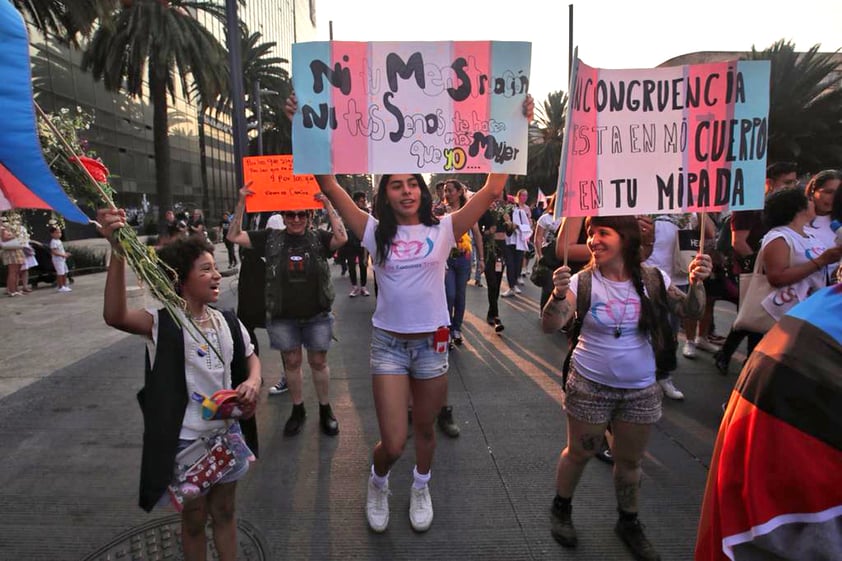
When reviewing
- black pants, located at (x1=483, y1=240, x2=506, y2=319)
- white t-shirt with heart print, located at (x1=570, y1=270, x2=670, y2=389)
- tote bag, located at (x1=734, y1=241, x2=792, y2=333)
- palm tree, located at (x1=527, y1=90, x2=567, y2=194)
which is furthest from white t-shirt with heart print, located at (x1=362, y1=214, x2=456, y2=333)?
palm tree, located at (x1=527, y1=90, x2=567, y2=194)

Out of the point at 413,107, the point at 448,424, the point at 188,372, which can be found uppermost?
the point at 413,107

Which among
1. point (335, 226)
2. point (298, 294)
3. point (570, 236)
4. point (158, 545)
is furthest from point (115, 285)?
point (570, 236)

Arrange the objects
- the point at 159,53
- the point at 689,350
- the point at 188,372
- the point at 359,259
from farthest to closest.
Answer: the point at 159,53 < the point at 359,259 < the point at 689,350 < the point at 188,372

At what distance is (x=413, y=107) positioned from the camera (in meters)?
2.96

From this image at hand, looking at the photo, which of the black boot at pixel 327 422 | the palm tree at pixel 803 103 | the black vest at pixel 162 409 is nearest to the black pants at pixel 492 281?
the black boot at pixel 327 422

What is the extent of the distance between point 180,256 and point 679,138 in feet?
8.57

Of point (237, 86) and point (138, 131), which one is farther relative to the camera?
point (138, 131)

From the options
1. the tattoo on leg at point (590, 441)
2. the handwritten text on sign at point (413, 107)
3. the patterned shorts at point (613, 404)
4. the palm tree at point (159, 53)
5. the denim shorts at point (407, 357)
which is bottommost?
the tattoo on leg at point (590, 441)

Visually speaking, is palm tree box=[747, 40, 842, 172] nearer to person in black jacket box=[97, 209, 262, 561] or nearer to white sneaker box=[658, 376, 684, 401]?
white sneaker box=[658, 376, 684, 401]

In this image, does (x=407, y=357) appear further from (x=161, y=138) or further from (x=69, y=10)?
(x=161, y=138)

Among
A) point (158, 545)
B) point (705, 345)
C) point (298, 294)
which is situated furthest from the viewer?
point (705, 345)

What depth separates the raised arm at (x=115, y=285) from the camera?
6.39 feet

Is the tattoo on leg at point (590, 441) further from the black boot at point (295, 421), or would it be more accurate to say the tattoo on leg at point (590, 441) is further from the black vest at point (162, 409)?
the black boot at point (295, 421)

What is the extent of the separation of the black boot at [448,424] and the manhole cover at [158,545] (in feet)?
5.46
